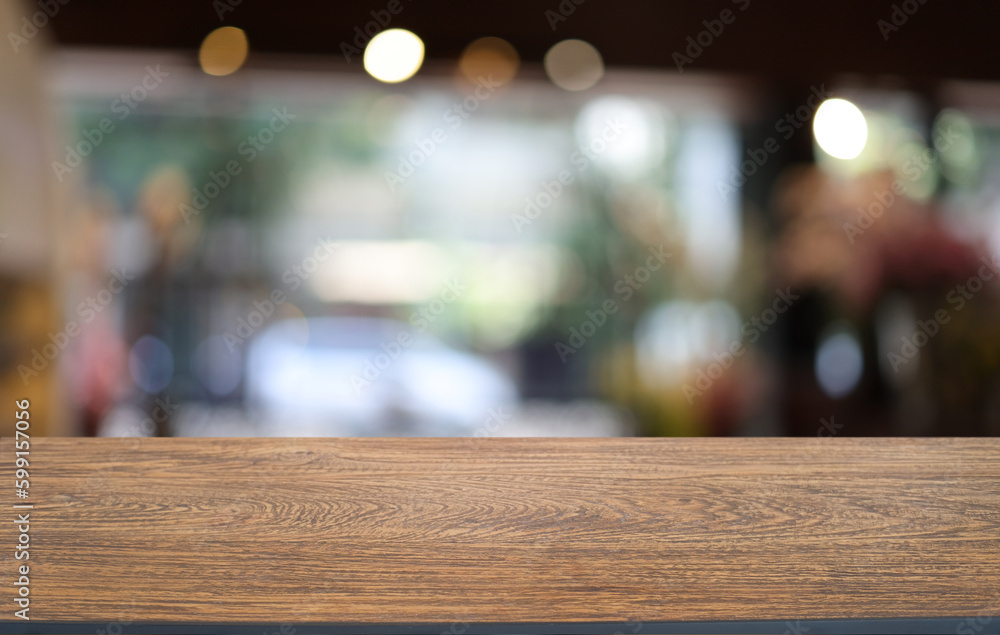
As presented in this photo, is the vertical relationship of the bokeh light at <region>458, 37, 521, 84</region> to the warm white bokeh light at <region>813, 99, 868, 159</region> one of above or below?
above

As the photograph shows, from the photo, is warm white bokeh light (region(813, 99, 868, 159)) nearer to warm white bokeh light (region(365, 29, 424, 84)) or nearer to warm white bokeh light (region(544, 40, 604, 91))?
warm white bokeh light (region(544, 40, 604, 91))

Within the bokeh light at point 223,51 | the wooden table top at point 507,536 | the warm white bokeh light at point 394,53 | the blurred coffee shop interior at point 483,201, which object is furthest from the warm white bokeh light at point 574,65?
the wooden table top at point 507,536

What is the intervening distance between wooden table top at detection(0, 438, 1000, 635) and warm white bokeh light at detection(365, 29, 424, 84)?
7.50ft

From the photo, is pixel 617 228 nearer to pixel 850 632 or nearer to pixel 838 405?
pixel 838 405

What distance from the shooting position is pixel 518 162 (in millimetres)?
4125

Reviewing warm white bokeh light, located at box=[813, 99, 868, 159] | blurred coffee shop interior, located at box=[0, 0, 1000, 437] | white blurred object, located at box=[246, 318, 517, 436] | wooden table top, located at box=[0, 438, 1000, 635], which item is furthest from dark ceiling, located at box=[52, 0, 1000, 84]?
wooden table top, located at box=[0, 438, 1000, 635]

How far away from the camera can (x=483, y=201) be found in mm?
4117

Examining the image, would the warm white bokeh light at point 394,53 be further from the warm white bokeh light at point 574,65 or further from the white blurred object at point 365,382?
the white blurred object at point 365,382

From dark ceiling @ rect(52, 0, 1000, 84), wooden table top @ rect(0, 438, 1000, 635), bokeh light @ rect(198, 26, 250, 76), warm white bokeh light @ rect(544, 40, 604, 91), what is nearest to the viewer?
wooden table top @ rect(0, 438, 1000, 635)

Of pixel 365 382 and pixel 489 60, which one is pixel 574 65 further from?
pixel 365 382

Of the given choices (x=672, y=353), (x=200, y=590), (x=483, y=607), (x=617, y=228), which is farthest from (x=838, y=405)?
(x=200, y=590)

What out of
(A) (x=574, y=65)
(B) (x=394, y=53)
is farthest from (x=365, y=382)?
(A) (x=574, y=65)

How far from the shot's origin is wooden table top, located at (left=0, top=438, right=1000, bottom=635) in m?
0.84

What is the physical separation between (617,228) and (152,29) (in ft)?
6.86
